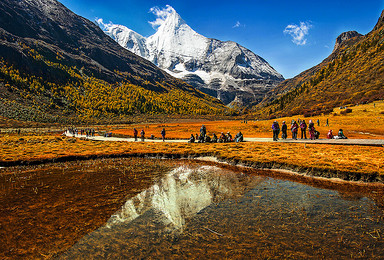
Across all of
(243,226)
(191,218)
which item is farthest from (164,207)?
(243,226)

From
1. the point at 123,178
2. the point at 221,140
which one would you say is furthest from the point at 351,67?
the point at 123,178

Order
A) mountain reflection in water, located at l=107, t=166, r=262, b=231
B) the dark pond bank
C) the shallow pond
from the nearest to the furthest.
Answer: the shallow pond
the dark pond bank
mountain reflection in water, located at l=107, t=166, r=262, b=231

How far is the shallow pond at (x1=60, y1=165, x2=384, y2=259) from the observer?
722cm

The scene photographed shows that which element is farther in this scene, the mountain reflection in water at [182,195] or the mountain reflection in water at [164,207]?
the mountain reflection in water at [182,195]

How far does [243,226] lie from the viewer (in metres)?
8.86

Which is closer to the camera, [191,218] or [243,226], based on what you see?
[243,226]

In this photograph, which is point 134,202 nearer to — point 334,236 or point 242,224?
point 242,224

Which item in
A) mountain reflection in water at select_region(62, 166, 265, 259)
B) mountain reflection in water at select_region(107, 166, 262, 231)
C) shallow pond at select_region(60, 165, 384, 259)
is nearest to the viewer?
shallow pond at select_region(60, 165, 384, 259)

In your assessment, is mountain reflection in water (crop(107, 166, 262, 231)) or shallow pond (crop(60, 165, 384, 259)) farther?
mountain reflection in water (crop(107, 166, 262, 231))

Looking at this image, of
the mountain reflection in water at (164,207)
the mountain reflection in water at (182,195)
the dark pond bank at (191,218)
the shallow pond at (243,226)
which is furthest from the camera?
the mountain reflection in water at (182,195)

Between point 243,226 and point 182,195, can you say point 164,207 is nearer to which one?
point 182,195

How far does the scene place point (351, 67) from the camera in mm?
150875

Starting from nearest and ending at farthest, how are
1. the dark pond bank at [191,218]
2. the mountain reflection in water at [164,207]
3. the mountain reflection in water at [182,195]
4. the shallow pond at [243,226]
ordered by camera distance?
the shallow pond at [243,226] < the dark pond bank at [191,218] < the mountain reflection in water at [164,207] < the mountain reflection in water at [182,195]

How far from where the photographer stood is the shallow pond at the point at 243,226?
284 inches
